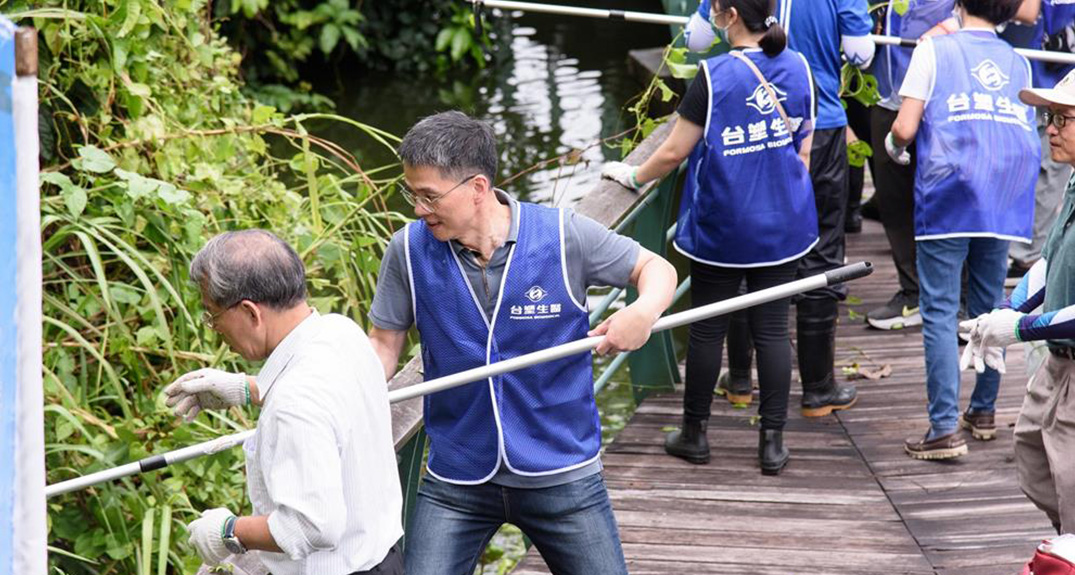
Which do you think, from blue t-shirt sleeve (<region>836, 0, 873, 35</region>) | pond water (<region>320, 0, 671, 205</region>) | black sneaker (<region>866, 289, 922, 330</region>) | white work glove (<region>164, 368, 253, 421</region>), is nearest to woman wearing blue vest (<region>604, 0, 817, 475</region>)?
blue t-shirt sleeve (<region>836, 0, 873, 35</region>)

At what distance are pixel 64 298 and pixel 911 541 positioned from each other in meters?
2.78

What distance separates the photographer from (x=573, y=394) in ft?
10.8

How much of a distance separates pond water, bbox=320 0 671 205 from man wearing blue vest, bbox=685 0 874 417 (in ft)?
11.5

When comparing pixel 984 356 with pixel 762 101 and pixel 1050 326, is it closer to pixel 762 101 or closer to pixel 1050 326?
pixel 1050 326

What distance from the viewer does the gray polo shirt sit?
3.20 meters

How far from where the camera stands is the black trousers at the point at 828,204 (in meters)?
5.29

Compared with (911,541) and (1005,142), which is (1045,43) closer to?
(1005,142)

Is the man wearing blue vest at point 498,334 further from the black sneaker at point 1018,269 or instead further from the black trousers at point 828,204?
the black sneaker at point 1018,269

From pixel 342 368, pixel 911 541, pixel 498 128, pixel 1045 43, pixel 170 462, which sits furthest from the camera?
pixel 498 128

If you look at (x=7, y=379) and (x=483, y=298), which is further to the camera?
(x=483, y=298)

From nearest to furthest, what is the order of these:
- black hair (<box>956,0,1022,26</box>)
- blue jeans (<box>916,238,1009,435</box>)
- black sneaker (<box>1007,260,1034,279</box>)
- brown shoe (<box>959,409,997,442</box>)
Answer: black hair (<box>956,0,1022,26</box>)
blue jeans (<box>916,238,1009,435</box>)
brown shoe (<box>959,409,997,442</box>)
black sneaker (<box>1007,260,1034,279</box>)

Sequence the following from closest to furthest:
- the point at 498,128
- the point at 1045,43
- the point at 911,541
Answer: the point at 911,541 < the point at 1045,43 < the point at 498,128

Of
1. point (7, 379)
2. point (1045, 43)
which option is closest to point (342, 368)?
point (7, 379)

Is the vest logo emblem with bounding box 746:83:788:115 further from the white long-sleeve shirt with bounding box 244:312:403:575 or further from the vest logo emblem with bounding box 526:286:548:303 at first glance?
the white long-sleeve shirt with bounding box 244:312:403:575
